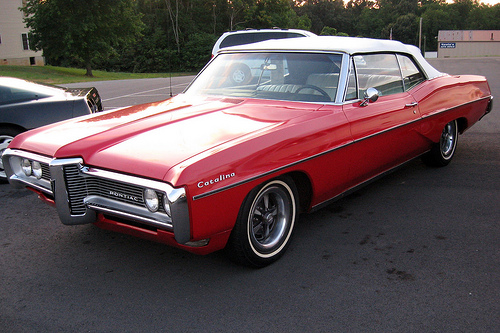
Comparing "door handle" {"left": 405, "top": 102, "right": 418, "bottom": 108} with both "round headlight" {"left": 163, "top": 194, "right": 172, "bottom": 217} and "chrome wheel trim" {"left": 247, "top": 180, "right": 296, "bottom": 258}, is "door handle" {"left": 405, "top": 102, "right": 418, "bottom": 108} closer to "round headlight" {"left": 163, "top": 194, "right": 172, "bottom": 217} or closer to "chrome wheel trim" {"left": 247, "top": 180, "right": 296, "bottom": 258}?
"chrome wheel trim" {"left": 247, "top": 180, "right": 296, "bottom": 258}

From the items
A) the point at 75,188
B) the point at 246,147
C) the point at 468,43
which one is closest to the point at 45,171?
the point at 75,188

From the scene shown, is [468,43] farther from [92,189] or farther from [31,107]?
[92,189]

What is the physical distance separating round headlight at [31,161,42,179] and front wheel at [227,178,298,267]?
151 centimetres

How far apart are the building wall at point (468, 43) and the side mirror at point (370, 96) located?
310 feet

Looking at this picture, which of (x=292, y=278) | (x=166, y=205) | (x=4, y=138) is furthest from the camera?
(x=4, y=138)

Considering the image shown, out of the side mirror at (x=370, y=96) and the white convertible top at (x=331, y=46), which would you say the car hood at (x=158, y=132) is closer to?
the side mirror at (x=370, y=96)

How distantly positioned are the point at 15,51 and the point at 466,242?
47306 millimetres

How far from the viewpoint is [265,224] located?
3396mm

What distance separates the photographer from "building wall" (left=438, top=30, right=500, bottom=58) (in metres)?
91.4

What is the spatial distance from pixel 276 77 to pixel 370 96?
0.85 metres

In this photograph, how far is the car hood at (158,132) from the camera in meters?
2.98

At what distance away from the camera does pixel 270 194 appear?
11.3ft

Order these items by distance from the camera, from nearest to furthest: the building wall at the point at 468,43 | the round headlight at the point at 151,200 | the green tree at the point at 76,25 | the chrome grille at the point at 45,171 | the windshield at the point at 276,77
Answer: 1. the round headlight at the point at 151,200
2. the chrome grille at the point at 45,171
3. the windshield at the point at 276,77
4. the green tree at the point at 76,25
5. the building wall at the point at 468,43

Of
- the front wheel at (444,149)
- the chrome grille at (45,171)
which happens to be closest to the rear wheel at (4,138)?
the chrome grille at (45,171)
